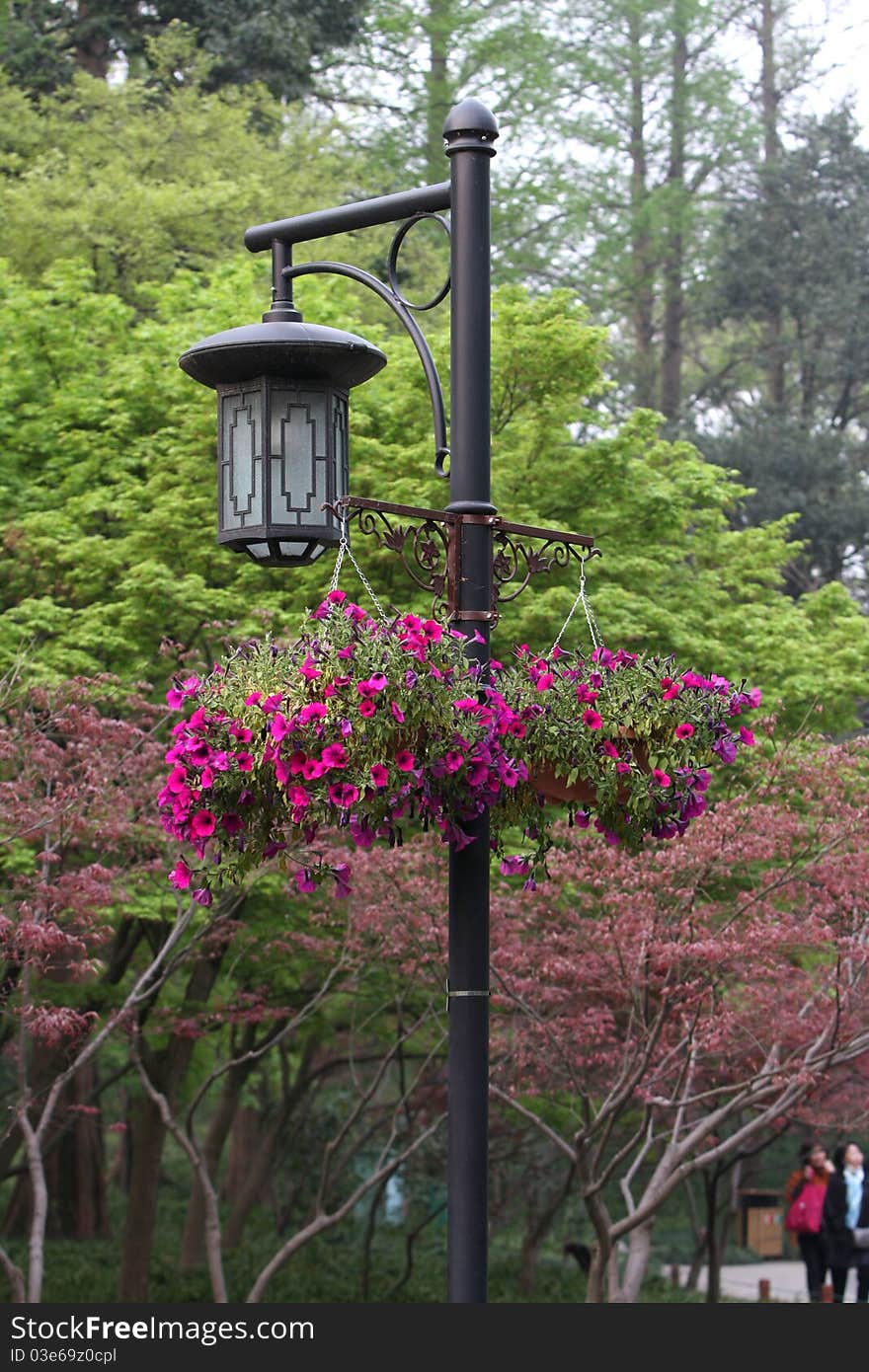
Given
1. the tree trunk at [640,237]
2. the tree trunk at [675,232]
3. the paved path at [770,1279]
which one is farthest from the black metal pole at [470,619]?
the tree trunk at [640,237]

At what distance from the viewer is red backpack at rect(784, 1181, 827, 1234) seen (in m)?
15.1

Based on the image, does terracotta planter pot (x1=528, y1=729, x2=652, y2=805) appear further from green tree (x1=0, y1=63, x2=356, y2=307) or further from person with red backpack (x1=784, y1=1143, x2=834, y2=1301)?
green tree (x1=0, y1=63, x2=356, y2=307)

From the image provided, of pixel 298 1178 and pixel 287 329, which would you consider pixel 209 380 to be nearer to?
pixel 287 329

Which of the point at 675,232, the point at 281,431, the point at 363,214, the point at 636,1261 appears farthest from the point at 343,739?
the point at 675,232

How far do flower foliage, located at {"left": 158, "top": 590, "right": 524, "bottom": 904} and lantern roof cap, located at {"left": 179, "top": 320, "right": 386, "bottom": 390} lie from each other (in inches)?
30.0

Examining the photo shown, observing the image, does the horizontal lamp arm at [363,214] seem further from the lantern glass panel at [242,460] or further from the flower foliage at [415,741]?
the flower foliage at [415,741]

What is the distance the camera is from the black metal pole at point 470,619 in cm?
448

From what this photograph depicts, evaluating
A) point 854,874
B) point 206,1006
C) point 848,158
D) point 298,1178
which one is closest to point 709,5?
point 848,158

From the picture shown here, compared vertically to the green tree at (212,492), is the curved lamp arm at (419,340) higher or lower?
lower

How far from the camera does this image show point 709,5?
107 ft

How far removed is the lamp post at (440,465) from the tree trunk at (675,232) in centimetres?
2617

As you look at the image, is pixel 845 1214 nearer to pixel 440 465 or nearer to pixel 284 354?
pixel 440 465

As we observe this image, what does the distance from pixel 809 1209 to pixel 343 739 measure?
11809 millimetres

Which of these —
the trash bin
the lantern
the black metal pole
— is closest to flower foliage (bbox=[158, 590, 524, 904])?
the black metal pole
